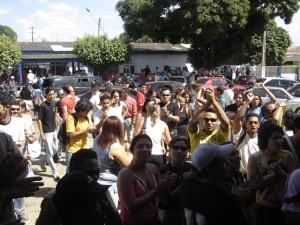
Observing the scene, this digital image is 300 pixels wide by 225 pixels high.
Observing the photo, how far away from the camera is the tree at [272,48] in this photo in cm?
4872

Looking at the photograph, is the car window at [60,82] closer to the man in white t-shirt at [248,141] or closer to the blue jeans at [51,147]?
the blue jeans at [51,147]

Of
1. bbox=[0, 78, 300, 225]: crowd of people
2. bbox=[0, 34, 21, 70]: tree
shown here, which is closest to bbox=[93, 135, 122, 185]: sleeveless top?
bbox=[0, 78, 300, 225]: crowd of people

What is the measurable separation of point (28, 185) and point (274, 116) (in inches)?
165

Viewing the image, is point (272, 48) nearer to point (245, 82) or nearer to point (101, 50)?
point (101, 50)

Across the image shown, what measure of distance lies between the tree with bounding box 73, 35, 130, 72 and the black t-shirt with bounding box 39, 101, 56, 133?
3140 centimetres

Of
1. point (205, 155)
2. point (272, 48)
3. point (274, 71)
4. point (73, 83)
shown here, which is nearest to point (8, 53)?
point (73, 83)

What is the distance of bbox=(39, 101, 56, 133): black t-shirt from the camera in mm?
9156

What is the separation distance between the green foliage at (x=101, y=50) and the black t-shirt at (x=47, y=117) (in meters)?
31.4

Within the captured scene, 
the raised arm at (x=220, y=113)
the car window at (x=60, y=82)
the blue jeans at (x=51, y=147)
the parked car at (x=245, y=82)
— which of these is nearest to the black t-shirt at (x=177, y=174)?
the raised arm at (x=220, y=113)

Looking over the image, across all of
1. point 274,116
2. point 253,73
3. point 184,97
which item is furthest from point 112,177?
point 253,73

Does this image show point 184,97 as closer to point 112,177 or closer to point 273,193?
point 112,177

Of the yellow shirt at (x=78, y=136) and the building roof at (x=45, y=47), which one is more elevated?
the building roof at (x=45, y=47)

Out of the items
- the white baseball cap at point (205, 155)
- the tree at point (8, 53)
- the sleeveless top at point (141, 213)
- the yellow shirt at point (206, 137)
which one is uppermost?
the tree at point (8, 53)

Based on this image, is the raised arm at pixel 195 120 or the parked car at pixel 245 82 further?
the parked car at pixel 245 82
